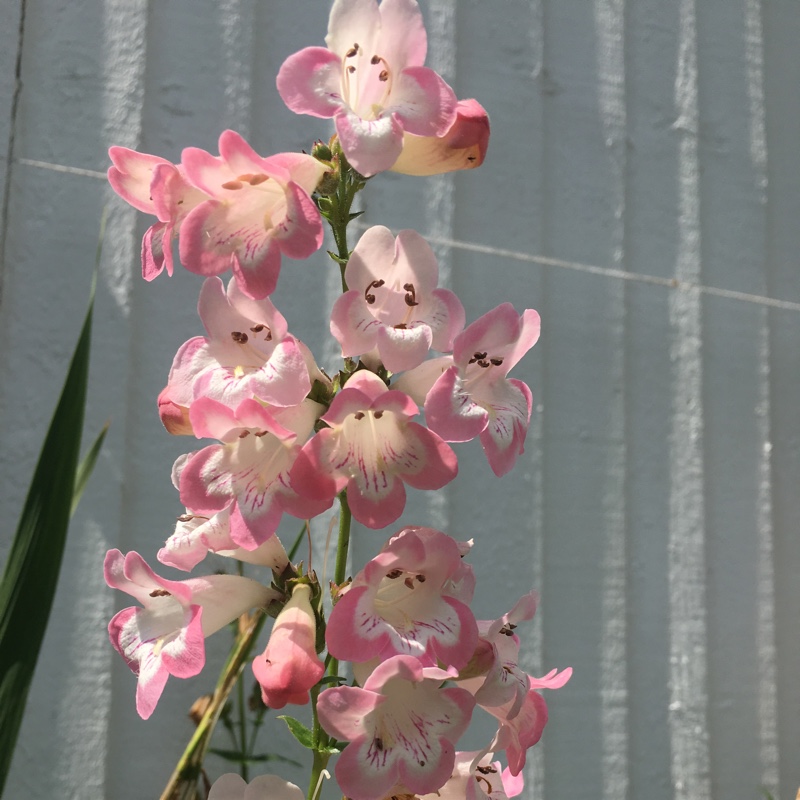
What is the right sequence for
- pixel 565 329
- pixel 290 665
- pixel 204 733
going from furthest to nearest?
1. pixel 565 329
2. pixel 204 733
3. pixel 290 665

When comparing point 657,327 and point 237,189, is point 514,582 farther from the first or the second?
point 237,189

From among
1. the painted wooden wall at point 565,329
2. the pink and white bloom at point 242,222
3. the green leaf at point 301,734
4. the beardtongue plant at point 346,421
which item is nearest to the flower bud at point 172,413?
the beardtongue plant at point 346,421

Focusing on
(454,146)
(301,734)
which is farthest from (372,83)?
(301,734)

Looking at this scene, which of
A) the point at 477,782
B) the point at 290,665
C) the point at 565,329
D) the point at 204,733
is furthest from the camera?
the point at 565,329

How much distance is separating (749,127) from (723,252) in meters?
0.23

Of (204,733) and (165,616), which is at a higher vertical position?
(165,616)

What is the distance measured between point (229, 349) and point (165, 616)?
0.62 ft

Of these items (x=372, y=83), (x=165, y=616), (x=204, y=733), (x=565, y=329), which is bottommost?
(x=204, y=733)

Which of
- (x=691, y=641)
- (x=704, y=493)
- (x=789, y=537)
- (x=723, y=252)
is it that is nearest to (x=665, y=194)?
(x=723, y=252)

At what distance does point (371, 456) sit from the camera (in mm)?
569

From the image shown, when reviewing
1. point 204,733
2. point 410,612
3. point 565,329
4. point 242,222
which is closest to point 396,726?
point 410,612

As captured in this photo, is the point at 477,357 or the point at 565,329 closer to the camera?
the point at 477,357

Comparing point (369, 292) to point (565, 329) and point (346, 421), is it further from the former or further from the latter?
point (565, 329)

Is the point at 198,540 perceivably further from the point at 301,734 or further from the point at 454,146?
the point at 454,146
